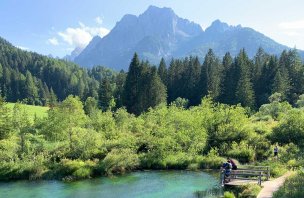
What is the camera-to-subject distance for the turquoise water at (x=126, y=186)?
1314 inches

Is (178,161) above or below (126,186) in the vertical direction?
above

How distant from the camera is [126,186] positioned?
36000 mm

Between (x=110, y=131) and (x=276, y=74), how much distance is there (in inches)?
2048

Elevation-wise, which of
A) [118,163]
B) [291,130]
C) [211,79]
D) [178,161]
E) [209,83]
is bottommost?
[118,163]

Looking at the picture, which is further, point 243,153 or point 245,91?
point 245,91

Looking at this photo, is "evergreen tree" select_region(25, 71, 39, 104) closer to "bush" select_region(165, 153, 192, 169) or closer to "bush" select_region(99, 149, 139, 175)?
"bush" select_region(99, 149, 139, 175)

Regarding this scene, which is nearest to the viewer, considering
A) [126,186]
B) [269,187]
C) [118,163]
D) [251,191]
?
[251,191]

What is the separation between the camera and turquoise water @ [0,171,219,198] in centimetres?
3338

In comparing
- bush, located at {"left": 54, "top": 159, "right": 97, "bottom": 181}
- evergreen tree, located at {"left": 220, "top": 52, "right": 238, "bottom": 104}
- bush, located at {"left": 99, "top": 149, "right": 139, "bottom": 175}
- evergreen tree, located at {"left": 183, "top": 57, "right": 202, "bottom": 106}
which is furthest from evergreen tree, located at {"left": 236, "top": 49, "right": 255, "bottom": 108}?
bush, located at {"left": 54, "top": 159, "right": 97, "bottom": 181}

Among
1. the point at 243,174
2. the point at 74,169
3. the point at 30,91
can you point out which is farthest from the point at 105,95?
the point at 30,91

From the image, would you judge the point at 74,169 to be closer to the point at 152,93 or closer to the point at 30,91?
the point at 152,93

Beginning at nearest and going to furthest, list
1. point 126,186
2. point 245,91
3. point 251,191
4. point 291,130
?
point 251,191 < point 126,186 < point 291,130 < point 245,91

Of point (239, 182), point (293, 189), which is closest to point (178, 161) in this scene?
point (239, 182)

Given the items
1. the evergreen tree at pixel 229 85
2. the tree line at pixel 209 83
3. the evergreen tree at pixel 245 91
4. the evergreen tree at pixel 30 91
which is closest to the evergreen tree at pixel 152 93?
the tree line at pixel 209 83
